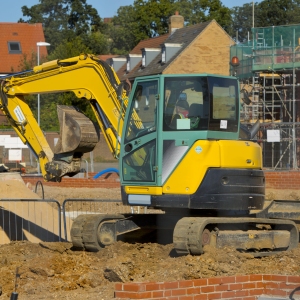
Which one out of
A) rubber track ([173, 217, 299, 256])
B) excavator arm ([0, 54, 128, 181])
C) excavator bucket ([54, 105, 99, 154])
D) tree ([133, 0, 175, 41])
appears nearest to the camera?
rubber track ([173, 217, 299, 256])

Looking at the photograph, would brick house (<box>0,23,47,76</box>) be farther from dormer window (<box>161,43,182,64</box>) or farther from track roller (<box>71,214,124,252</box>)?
track roller (<box>71,214,124,252</box>)

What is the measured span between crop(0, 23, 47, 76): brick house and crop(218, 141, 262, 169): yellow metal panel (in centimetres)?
5098

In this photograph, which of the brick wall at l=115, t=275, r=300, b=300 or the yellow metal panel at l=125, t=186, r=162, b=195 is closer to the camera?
the brick wall at l=115, t=275, r=300, b=300

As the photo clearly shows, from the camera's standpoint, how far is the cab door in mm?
10336

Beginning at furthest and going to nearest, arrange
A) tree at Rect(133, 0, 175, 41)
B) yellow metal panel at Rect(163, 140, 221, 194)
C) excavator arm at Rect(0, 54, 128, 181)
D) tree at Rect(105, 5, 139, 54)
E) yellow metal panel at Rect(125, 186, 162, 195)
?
1. tree at Rect(105, 5, 139, 54)
2. tree at Rect(133, 0, 175, 41)
3. excavator arm at Rect(0, 54, 128, 181)
4. yellow metal panel at Rect(125, 186, 162, 195)
5. yellow metal panel at Rect(163, 140, 221, 194)

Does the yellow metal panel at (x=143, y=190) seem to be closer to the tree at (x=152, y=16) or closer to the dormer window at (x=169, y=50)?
the dormer window at (x=169, y=50)

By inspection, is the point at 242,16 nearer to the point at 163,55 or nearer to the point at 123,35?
the point at 123,35

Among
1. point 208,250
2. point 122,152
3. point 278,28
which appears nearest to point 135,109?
point 122,152

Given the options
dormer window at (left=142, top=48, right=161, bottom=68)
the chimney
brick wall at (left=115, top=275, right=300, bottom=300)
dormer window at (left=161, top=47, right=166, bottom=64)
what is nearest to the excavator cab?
brick wall at (left=115, top=275, right=300, bottom=300)

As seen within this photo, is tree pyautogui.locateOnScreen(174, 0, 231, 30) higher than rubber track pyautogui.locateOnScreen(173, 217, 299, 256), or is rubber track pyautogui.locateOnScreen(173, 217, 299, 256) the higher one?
tree pyautogui.locateOnScreen(174, 0, 231, 30)

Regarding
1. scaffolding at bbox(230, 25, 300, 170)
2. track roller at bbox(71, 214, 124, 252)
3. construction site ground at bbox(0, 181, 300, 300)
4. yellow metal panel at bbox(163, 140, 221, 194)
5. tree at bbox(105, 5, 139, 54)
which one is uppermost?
tree at bbox(105, 5, 139, 54)

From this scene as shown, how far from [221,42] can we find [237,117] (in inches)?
1434

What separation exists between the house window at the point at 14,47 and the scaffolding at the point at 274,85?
3145 centimetres

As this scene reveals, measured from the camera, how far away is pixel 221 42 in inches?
1828
